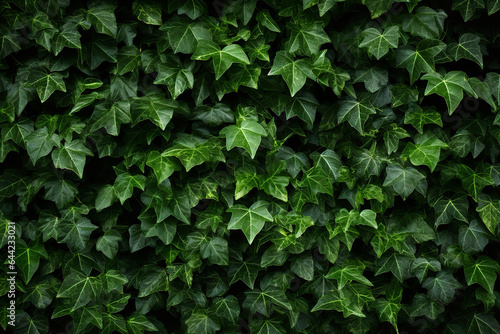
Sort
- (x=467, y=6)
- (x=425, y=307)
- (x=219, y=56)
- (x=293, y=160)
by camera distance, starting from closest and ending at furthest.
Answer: (x=219, y=56) < (x=467, y=6) < (x=293, y=160) < (x=425, y=307)

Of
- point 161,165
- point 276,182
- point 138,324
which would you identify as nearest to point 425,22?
point 276,182

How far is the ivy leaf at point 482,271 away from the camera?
221cm

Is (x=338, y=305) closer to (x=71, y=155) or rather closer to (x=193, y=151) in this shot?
(x=193, y=151)

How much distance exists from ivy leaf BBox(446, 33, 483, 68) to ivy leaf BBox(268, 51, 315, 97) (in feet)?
2.28

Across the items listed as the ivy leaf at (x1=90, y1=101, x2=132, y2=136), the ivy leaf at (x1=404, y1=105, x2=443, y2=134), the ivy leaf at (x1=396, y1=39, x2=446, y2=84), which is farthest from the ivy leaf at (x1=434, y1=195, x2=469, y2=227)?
the ivy leaf at (x1=90, y1=101, x2=132, y2=136)

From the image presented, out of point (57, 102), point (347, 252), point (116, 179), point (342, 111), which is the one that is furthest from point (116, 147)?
point (347, 252)

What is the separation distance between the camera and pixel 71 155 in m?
2.01

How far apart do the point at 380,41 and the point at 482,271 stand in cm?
124

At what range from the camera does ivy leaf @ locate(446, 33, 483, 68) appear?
81.9 inches

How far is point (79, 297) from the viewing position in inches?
82.6

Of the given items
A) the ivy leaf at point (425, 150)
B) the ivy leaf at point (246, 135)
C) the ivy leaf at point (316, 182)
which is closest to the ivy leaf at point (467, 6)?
the ivy leaf at point (425, 150)

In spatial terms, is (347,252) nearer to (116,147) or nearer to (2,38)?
(116,147)

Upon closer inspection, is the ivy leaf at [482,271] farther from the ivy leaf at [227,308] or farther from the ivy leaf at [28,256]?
the ivy leaf at [28,256]

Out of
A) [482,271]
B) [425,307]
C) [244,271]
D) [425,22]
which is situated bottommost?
[425,307]
